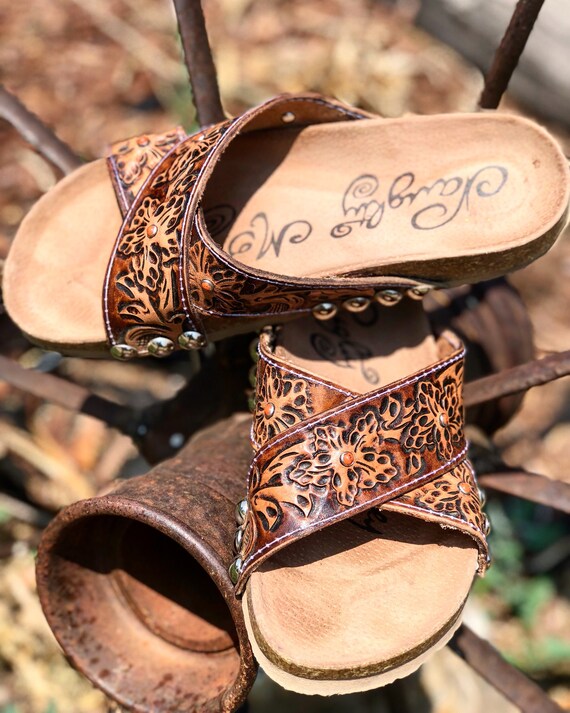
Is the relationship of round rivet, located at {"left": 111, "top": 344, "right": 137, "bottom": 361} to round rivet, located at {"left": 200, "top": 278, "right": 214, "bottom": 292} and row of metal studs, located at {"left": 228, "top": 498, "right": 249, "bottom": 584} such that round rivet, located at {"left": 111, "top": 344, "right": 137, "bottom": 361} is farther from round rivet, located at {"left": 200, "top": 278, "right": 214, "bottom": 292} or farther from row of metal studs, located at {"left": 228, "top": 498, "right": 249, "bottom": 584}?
row of metal studs, located at {"left": 228, "top": 498, "right": 249, "bottom": 584}

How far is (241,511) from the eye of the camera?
103cm

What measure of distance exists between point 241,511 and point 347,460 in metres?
0.16

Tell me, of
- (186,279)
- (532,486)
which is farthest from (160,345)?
(532,486)

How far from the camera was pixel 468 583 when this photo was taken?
3.27 ft

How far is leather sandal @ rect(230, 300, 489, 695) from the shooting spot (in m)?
0.93

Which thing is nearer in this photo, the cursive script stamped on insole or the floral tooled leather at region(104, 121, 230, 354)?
the floral tooled leather at region(104, 121, 230, 354)

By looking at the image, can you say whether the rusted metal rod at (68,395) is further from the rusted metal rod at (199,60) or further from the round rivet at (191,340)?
the rusted metal rod at (199,60)

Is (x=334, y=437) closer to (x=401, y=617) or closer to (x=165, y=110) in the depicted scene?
(x=401, y=617)

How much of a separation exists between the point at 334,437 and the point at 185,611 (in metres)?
0.47

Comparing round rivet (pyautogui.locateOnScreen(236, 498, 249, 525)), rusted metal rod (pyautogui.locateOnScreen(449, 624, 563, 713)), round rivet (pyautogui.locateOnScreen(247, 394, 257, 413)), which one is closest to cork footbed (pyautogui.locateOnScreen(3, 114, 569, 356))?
round rivet (pyautogui.locateOnScreen(247, 394, 257, 413))

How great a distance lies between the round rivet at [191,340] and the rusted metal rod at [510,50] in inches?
25.4

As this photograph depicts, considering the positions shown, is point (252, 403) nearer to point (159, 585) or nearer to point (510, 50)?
point (159, 585)

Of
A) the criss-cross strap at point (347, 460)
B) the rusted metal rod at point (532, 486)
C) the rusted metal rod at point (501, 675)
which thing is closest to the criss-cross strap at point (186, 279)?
the criss-cross strap at point (347, 460)

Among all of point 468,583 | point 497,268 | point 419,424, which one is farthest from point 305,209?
point 468,583
